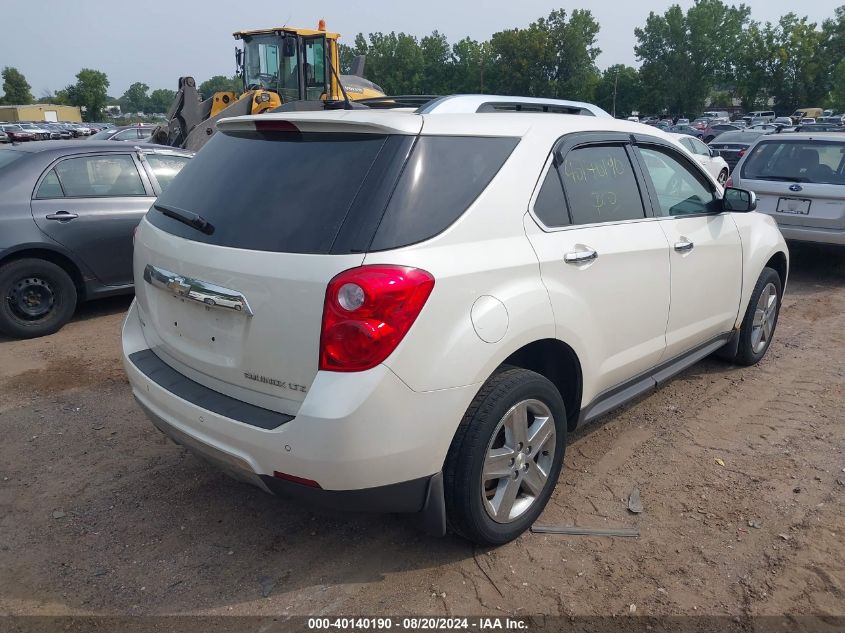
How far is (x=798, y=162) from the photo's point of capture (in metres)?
8.07

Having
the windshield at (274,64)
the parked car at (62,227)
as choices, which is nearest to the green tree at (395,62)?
the windshield at (274,64)

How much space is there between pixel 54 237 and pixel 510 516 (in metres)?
4.84

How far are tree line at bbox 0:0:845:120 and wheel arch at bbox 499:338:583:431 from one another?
6493 cm

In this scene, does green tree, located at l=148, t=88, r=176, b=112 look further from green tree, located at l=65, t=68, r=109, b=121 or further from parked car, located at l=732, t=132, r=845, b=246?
parked car, located at l=732, t=132, r=845, b=246

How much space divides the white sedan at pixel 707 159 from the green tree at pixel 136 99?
14616 centimetres

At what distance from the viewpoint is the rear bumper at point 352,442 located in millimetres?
2346

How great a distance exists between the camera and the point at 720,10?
266 feet

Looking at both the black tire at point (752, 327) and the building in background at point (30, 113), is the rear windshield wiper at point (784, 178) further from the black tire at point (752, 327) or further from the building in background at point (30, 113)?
the building in background at point (30, 113)

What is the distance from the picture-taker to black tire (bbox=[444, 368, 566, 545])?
265 cm

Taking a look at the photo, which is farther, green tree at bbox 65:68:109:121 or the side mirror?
green tree at bbox 65:68:109:121

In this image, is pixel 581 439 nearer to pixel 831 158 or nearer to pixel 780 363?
pixel 780 363

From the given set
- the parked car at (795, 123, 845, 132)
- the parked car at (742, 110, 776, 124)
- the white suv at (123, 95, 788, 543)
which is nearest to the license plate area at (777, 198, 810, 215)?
the white suv at (123, 95, 788, 543)

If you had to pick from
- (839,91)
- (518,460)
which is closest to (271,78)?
(518,460)

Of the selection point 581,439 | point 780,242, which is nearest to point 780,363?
point 780,242
